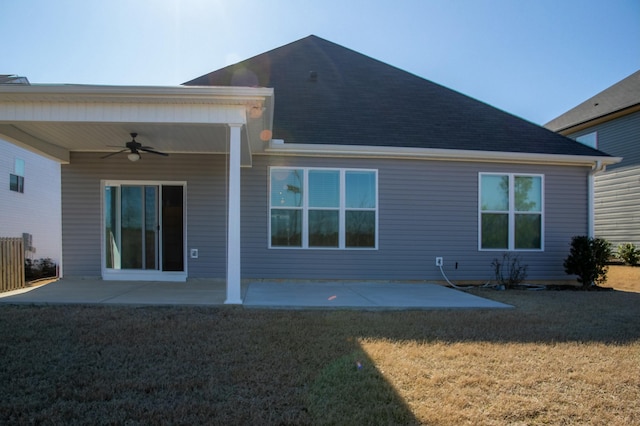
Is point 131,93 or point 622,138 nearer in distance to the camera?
point 131,93

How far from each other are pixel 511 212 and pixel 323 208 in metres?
4.08

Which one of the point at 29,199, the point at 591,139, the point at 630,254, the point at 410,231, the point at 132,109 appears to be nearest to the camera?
the point at 132,109

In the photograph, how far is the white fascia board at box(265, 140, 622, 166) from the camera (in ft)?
25.9

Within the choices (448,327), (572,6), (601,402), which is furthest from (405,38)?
(601,402)

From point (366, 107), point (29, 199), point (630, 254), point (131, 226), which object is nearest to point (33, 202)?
point (29, 199)

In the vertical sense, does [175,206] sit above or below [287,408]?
above

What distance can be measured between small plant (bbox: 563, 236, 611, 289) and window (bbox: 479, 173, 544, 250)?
657mm

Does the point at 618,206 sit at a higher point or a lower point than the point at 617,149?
lower

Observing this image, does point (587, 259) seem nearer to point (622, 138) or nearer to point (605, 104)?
point (622, 138)

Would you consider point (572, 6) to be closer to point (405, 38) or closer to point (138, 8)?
point (405, 38)

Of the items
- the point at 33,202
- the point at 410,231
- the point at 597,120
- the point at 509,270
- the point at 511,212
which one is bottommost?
the point at 509,270

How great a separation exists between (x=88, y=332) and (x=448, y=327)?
13.4 ft

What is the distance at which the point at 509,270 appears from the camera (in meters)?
8.55

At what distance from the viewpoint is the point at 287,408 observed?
2668 millimetres
